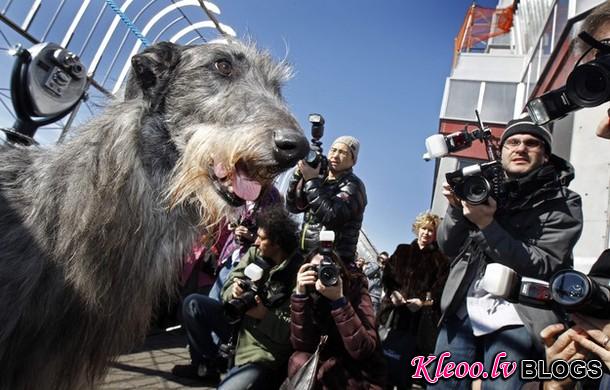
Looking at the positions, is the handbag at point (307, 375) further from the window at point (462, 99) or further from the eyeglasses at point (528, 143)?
the window at point (462, 99)

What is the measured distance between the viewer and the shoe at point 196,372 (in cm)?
480

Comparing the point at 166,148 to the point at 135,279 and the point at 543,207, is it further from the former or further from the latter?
the point at 543,207

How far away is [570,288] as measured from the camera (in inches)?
61.7

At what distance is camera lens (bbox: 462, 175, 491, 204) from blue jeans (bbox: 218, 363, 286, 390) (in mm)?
2192

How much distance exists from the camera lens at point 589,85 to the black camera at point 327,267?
171 centimetres

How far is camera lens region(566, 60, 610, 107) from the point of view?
5.51 ft

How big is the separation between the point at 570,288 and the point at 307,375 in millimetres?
1828

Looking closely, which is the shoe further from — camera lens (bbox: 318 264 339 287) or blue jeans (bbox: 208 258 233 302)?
camera lens (bbox: 318 264 339 287)

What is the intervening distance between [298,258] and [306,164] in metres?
0.92

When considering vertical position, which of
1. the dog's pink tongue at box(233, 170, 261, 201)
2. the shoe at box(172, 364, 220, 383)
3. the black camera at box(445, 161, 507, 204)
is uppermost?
the black camera at box(445, 161, 507, 204)

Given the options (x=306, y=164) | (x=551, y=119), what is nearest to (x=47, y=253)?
(x=306, y=164)

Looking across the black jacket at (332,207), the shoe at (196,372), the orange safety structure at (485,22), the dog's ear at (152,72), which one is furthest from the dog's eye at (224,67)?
the orange safety structure at (485,22)

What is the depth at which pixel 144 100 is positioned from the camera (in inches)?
89.0

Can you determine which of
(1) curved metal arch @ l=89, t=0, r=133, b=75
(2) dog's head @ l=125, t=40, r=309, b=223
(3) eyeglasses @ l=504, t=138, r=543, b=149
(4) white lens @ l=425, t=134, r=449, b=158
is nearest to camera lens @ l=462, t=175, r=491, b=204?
(4) white lens @ l=425, t=134, r=449, b=158
